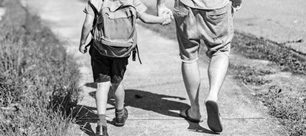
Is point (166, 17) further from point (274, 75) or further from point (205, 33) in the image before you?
point (274, 75)

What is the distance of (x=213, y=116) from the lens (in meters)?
4.12

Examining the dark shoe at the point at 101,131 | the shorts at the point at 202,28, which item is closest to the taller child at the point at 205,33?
the shorts at the point at 202,28

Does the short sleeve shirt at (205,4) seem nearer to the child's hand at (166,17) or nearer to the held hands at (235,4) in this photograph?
the child's hand at (166,17)

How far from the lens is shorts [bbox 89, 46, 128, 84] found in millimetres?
4328

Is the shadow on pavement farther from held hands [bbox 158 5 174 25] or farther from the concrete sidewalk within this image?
held hands [bbox 158 5 174 25]

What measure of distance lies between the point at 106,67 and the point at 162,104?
980 millimetres

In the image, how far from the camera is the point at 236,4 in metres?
4.65

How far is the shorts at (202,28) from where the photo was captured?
4.34 meters

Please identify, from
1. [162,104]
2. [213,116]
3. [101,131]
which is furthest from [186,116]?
[101,131]

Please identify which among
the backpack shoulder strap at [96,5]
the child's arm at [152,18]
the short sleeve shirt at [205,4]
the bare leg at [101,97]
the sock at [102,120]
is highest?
the backpack shoulder strap at [96,5]

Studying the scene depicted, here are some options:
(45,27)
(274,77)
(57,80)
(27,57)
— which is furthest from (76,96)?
(45,27)

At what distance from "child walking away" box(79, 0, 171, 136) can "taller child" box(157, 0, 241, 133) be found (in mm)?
Answer: 155

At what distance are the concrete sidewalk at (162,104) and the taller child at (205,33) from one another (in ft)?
1.18

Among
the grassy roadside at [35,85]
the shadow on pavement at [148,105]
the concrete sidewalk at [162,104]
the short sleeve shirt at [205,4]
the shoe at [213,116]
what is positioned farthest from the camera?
the shadow on pavement at [148,105]
